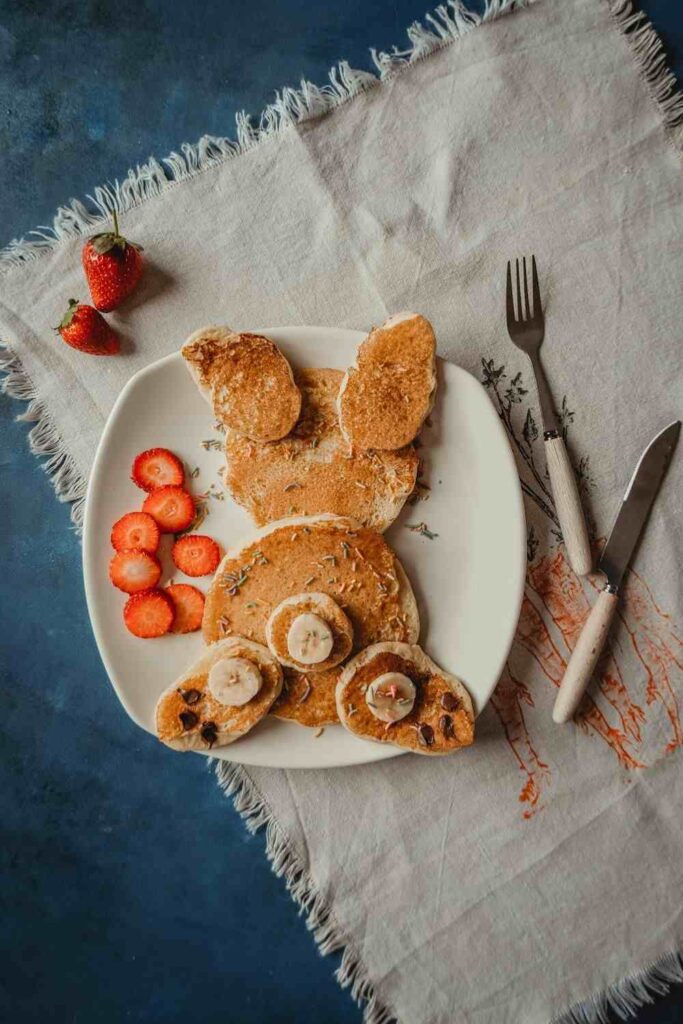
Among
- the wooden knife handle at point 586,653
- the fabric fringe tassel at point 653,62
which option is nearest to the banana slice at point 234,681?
the wooden knife handle at point 586,653

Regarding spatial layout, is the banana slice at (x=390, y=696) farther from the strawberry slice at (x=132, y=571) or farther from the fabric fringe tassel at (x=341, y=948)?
the strawberry slice at (x=132, y=571)

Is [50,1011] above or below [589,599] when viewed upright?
below

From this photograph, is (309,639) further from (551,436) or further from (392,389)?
(551,436)

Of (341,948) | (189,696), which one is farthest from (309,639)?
(341,948)

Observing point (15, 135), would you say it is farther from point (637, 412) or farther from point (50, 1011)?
point (50, 1011)

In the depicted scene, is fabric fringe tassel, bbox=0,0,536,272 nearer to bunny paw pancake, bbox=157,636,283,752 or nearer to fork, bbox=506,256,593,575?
fork, bbox=506,256,593,575

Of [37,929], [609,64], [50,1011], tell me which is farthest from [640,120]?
[50,1011]

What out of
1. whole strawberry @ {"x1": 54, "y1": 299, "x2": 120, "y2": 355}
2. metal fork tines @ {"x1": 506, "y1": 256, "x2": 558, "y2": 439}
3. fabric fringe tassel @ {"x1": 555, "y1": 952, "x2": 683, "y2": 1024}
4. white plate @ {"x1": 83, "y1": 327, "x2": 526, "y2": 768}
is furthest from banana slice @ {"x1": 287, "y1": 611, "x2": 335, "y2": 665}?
fabric fringe tassel @ {"x1": 555, "y1": 952, "x2": 683, "y2": 1024}
